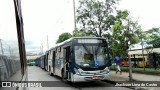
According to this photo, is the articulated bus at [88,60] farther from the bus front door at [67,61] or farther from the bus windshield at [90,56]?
the bus front door at [67,61]

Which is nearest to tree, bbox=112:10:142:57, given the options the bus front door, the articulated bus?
the articulated bus

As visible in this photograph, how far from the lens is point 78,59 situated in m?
17.0

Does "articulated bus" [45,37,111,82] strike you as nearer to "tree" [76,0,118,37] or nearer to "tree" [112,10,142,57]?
"tree" [112,10,142,57]

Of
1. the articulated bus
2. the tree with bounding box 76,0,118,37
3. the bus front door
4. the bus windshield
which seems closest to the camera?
the articulated bus

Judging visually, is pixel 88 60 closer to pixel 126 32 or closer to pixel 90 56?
pixel 90 56

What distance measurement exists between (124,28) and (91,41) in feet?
7.33

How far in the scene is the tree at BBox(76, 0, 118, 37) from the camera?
28766 millimetres

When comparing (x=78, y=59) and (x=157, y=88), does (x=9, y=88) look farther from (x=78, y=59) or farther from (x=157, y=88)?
(x=78, y=59)

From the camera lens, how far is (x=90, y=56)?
16.9 metres

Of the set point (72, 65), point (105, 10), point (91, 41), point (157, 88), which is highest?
point (105, 10)

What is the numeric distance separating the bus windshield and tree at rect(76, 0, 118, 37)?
11.6 m

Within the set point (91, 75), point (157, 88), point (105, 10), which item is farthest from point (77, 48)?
point (105, 10)

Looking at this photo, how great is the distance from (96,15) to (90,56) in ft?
41.1

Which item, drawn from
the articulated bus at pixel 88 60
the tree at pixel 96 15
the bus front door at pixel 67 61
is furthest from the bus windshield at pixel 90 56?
the tree at pixel 96 15
